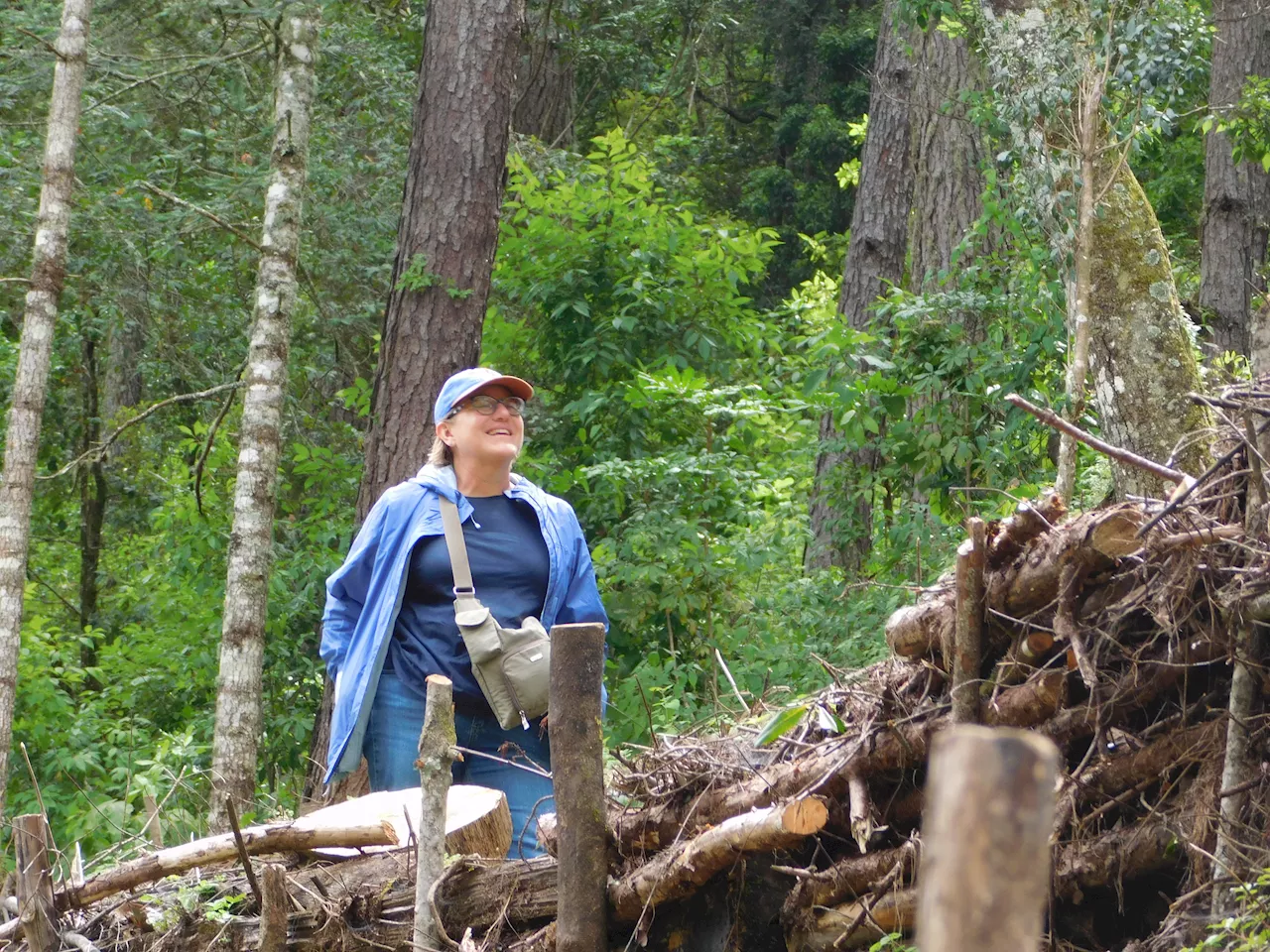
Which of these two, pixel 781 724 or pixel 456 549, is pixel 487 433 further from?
pixel 781 724

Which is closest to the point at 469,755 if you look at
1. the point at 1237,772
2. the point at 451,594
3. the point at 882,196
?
the point at 451,594

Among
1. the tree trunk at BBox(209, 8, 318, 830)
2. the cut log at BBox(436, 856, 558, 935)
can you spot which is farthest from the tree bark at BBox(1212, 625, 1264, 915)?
the tree trunk at BBox(209, 8, 318, 830)

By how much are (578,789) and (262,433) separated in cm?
600

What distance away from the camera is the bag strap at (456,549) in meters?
4.66

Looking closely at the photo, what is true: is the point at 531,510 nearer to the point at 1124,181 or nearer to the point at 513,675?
the point at 513,675

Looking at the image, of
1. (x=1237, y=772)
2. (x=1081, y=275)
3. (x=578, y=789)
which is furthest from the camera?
(x=1081, y=275)

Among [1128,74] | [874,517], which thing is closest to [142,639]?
[874,517]

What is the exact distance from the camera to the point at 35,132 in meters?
13.7

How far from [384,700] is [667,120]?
16838 millimetres

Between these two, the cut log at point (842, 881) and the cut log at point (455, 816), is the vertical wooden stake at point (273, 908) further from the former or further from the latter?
the cut log at point (842, 881)

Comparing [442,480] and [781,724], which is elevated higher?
[442,480]

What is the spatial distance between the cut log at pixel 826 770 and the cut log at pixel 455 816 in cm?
44

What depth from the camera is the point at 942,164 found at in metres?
10.2

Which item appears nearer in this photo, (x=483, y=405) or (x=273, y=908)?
(x=273, y=908)
